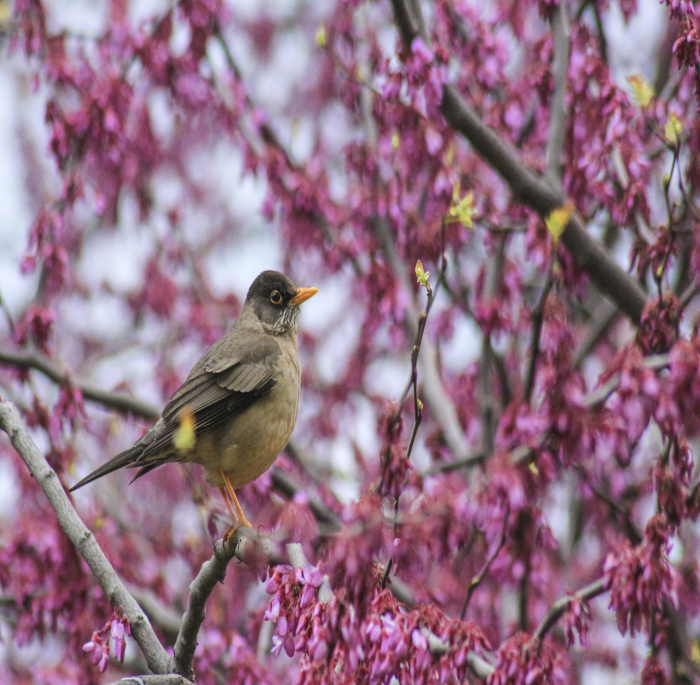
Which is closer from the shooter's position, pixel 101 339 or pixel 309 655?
pixel 309 655

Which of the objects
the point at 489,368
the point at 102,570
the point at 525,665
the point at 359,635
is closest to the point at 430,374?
the point at 489,368

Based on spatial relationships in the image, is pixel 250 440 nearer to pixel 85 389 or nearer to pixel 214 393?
pixel 214 393

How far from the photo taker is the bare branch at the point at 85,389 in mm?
5309

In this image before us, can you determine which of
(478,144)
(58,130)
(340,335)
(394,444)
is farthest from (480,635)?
(340,335)

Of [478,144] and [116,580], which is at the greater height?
[478,144]

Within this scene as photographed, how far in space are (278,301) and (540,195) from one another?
5.64 ft

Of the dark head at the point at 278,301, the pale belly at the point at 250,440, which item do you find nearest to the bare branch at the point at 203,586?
the pale belly at the point at 250,440

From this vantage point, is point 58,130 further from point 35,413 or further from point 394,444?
point 394,444

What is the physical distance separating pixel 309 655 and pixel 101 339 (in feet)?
26.7

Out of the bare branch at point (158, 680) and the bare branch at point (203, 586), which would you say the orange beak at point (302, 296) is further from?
the bare branch at point (158, 680)

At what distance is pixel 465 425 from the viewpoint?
22.3ft

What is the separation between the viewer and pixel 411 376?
9.87 ft

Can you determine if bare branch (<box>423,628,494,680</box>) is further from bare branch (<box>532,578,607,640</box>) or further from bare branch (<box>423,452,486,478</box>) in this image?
bare branch (<box>423,452,486,478</box>)

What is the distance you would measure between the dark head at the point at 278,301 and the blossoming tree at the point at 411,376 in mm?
715
